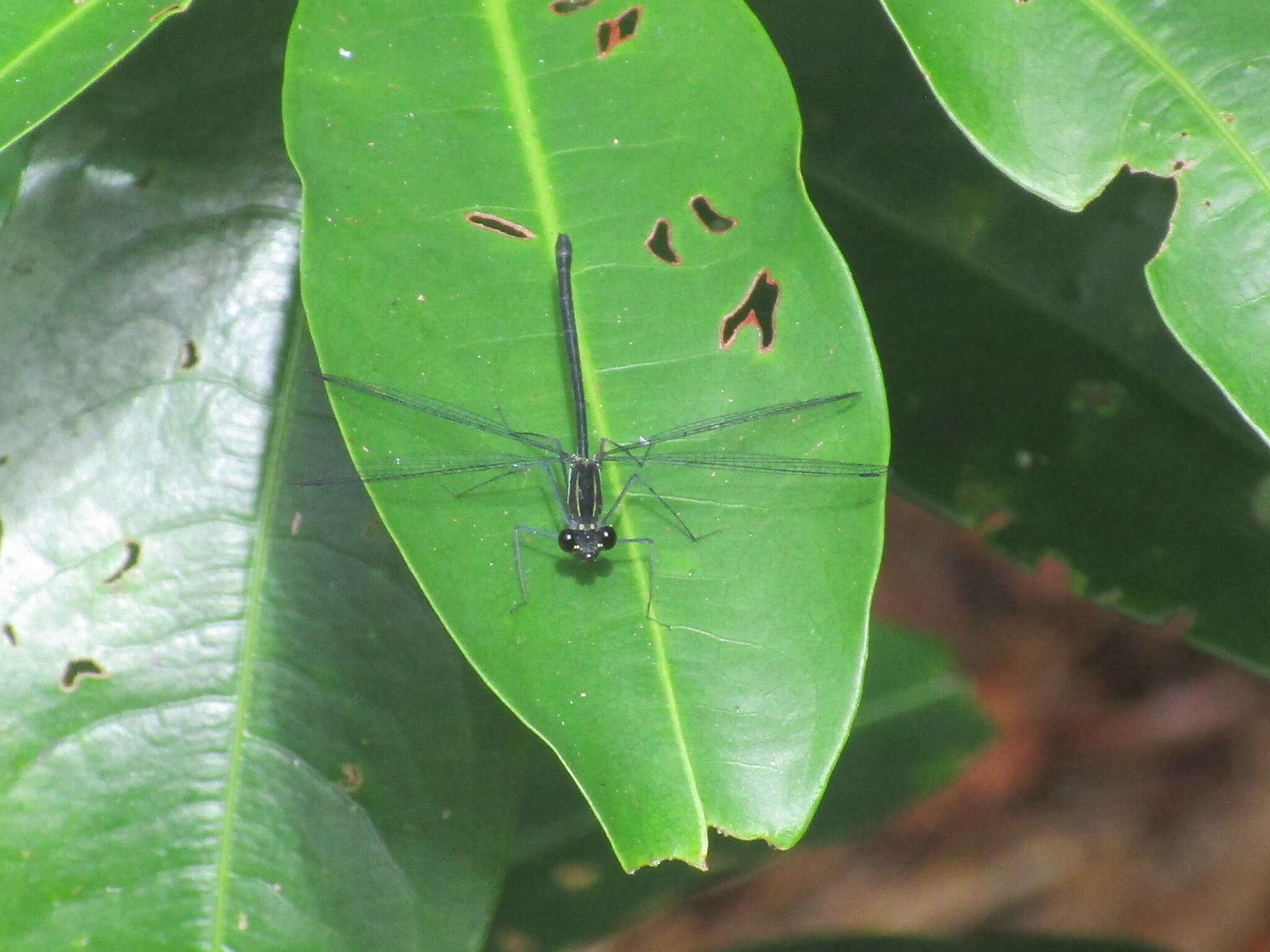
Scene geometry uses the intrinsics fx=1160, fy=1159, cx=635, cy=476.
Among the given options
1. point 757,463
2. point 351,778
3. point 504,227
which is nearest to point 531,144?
point 504,227

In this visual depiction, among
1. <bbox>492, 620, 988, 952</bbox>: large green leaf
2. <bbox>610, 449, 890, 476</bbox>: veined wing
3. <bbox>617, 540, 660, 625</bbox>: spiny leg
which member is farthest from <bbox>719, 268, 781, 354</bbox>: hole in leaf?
<bbox>492, 620, 988, 952</bbox>: large green leaf

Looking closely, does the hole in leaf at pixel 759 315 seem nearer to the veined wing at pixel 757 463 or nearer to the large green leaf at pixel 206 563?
the veined wing at pixel 757 463

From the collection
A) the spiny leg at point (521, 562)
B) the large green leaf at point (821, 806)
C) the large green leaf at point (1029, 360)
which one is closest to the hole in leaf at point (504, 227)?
the spiny leg at point (521, 562)

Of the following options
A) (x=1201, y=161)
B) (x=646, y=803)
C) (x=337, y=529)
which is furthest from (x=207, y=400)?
(x=1201, y=161)

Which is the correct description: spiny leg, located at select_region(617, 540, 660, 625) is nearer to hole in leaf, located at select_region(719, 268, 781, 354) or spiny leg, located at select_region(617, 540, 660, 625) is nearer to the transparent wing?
the transparent wing

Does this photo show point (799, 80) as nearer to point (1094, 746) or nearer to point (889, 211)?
point (889, 211)

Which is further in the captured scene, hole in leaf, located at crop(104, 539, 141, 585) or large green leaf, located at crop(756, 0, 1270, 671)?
large green leaf, located at crop(756, 0, 1270, 671)
